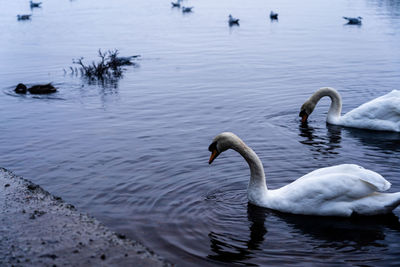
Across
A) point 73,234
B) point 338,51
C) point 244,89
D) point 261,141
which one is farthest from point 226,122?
point 338,51

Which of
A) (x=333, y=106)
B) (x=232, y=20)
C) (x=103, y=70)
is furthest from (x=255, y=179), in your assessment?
(x=232, y=20)

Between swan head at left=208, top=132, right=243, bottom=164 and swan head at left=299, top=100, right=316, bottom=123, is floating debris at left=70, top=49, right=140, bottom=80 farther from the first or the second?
swan head at left=208, top=132, right=243, bottom=164

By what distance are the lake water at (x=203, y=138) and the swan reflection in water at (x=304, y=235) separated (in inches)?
0.9

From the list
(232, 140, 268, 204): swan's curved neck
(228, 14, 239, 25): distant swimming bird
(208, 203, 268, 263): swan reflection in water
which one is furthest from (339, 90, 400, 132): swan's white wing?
(228, 14, 239, 25): distant swimming bird

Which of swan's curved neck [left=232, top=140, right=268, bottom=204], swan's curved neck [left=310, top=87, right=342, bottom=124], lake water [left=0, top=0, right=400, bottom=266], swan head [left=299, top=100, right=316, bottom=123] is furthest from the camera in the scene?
swan head [left=299, top=100, right=316, bottom=123]

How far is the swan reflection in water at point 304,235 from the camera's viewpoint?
6.23m

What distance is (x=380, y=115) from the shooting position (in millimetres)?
11609

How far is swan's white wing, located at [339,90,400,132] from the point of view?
451 inches

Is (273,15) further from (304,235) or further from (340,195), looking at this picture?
Result: (304,235)

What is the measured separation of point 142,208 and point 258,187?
1606 millimetres

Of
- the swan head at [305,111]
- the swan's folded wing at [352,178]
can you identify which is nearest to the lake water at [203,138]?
the swan head at [305,111]

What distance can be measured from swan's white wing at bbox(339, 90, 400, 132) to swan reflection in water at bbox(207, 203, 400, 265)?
4818 mm

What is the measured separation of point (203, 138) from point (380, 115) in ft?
12.2

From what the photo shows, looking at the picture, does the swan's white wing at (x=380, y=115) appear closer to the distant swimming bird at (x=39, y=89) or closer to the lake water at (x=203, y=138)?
the lake water at (x=203, y=138)
